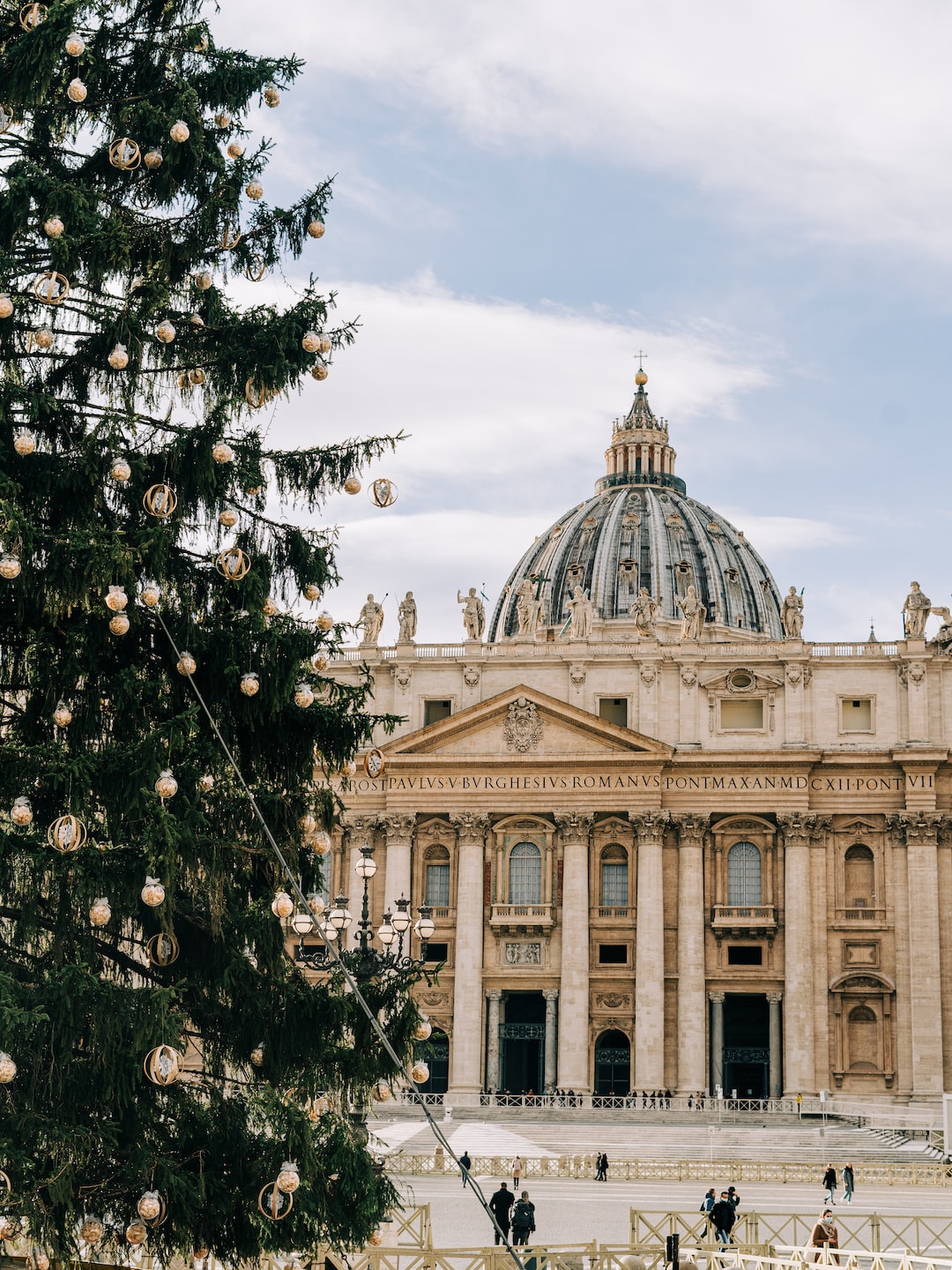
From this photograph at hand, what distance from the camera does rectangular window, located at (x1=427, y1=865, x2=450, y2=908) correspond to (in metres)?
63.4

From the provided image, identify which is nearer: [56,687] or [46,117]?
[56,687]

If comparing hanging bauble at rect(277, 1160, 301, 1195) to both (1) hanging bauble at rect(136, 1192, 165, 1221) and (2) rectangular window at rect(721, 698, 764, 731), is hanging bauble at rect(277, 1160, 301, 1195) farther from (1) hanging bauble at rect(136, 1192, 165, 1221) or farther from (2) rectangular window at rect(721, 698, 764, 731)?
(2) rectangular window at rect(721, 698, 764, 731)

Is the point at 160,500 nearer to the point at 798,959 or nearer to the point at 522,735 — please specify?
the point at 522,735

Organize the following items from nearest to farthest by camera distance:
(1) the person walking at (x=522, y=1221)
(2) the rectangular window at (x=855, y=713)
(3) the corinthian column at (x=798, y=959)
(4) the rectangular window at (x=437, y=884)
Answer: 1. (1) the person walking at (x=522, y=1221)
2. (3) the corinthian column at (x=798, y=959)
3. (2) the rectangular window at (x=855, y=713)
4. (4) the rectangular window at (x=437, y=884)

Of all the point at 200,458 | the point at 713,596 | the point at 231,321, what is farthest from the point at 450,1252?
the point at 713,596

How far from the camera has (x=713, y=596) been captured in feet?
327

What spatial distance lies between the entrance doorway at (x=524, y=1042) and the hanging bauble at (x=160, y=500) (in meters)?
49.1

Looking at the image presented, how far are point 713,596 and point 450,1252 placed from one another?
8364 centimetres

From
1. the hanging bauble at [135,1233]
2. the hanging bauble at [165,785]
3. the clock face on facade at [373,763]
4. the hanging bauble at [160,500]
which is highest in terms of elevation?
the hanging bauble at [160,500]

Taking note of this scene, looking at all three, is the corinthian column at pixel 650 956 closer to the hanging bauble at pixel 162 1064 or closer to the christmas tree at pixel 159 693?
the christmas tree at pixel 159 693

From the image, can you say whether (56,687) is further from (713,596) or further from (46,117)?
(713,596)

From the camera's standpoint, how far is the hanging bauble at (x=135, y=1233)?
13.6m

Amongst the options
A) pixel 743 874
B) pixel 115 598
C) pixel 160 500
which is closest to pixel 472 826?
pixel 743 874

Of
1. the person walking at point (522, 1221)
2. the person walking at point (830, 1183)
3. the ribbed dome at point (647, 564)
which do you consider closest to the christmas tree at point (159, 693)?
the person walking at point (522, 1221)
